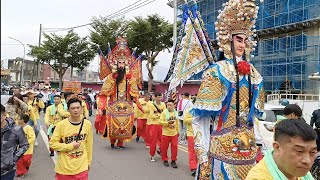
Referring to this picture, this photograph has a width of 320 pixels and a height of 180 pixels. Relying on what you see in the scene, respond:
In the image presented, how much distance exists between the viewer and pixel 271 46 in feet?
87.7

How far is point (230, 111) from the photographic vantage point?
145 inches

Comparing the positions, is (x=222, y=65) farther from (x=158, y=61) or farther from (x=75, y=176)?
(x=158, y=61)

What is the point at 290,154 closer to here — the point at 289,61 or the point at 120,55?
the point at 120,55

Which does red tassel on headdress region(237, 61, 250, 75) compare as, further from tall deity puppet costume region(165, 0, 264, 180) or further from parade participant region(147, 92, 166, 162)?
parade participant region(147, 92, 166, 162)

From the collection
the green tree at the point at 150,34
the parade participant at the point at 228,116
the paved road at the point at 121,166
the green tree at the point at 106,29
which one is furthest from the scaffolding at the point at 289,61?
the parade participant at the point at 228,116

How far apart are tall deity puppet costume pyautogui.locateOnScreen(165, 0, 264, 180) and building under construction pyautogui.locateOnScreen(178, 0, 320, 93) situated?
806 inches

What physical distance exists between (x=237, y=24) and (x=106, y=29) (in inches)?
1102

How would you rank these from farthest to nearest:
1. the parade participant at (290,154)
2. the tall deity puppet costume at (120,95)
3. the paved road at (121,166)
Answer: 1. the tall deity puppet costume at (120,95)
2. the paved road at (121,166)
3. the parade participant at (290,154)

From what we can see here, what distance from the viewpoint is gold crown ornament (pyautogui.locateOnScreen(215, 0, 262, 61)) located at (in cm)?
402

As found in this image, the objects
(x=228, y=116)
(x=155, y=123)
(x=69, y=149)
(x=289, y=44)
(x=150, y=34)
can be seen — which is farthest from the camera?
(x=150, y=34)

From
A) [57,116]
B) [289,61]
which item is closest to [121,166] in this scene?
[57,116]

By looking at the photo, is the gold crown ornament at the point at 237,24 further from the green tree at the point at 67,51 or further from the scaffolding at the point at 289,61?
the green tree at the point at 67,51

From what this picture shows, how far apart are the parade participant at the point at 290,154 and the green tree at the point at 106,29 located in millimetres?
29010

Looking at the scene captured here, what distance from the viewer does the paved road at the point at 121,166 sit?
7.35 meters
